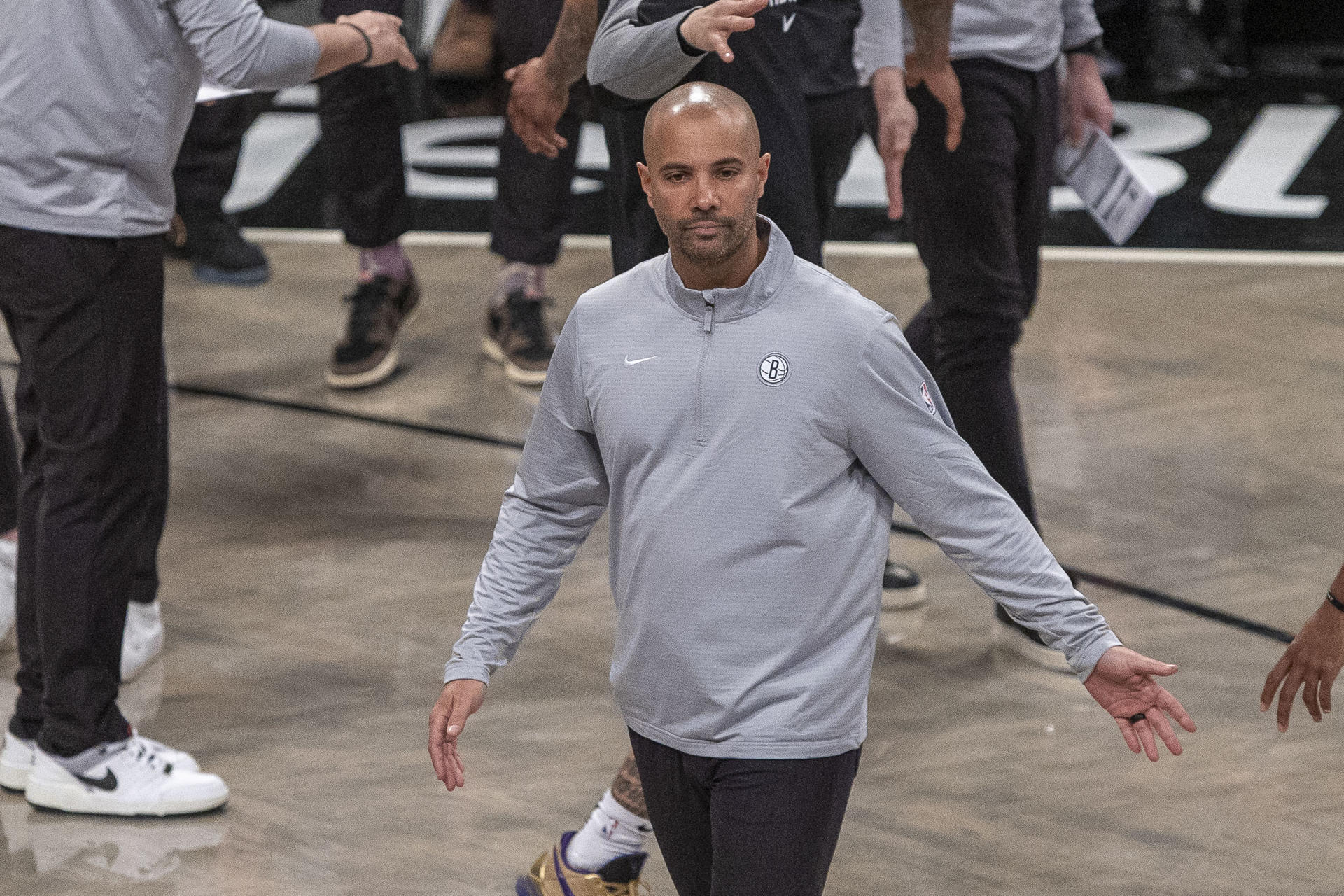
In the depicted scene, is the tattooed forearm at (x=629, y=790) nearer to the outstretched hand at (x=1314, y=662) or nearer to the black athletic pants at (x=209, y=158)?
the outstretched hand at (x=1314, y=662)

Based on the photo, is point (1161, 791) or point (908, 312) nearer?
point (1161, 791)

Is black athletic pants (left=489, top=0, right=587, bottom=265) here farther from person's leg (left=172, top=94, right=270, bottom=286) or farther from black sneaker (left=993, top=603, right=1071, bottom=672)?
black sneaker (left=993, top=603, right=1071, bottom=672)

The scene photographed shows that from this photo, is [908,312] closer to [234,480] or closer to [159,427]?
[234,480]

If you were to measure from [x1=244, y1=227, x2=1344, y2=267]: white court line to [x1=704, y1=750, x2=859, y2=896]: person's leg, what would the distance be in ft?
12.5

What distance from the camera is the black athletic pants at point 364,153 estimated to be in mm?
5090

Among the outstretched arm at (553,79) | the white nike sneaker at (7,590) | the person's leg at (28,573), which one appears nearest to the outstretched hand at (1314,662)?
the outstretched arm at (553,79)

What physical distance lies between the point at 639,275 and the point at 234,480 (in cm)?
266

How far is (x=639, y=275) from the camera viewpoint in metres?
2.19

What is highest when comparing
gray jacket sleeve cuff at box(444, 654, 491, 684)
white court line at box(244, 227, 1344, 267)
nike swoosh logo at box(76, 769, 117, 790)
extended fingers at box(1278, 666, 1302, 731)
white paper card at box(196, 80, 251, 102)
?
white paper card at box(196, 80, 251, 102)

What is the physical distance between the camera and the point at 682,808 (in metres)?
2.22

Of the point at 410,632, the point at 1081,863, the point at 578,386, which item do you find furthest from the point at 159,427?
the point at 1081,863

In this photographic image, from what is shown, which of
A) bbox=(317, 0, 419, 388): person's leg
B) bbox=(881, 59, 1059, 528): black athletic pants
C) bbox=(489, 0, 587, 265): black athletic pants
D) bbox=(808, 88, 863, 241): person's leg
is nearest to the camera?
bbox=(808, 88, 863, 241): person's leg

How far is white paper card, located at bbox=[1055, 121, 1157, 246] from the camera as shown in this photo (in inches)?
144

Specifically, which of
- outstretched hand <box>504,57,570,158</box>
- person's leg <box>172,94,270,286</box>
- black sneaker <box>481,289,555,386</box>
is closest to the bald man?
outstretched hand <box>504,57,570,158</box>
